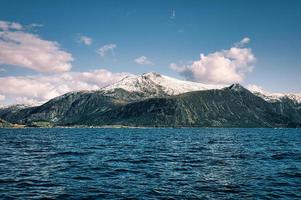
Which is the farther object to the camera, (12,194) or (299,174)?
(299,174)

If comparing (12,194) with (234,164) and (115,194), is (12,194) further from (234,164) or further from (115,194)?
(234,164)

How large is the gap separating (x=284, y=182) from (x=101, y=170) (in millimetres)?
25751

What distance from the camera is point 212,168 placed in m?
53.5

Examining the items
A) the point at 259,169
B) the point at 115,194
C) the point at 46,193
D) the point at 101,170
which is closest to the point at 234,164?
the point at 259,169

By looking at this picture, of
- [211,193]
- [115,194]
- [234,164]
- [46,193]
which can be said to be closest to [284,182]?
[211,193]

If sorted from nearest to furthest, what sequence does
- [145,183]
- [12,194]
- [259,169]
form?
[12,194] → [145,183] → [259,169]

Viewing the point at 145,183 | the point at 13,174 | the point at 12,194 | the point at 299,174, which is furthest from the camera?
the point at 299,174

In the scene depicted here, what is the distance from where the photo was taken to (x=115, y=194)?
3375cm

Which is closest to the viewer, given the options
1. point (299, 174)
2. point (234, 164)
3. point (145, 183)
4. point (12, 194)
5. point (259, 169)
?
point (12, 194)

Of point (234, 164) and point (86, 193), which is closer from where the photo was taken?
point (86, 193)

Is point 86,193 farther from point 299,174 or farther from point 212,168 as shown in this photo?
point 299,174

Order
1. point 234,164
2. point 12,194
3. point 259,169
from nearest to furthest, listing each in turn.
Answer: point 12,194 → point 259,169 → point 234,164

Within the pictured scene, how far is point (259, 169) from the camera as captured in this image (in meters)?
53.1

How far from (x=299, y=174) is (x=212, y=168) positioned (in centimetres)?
1274
